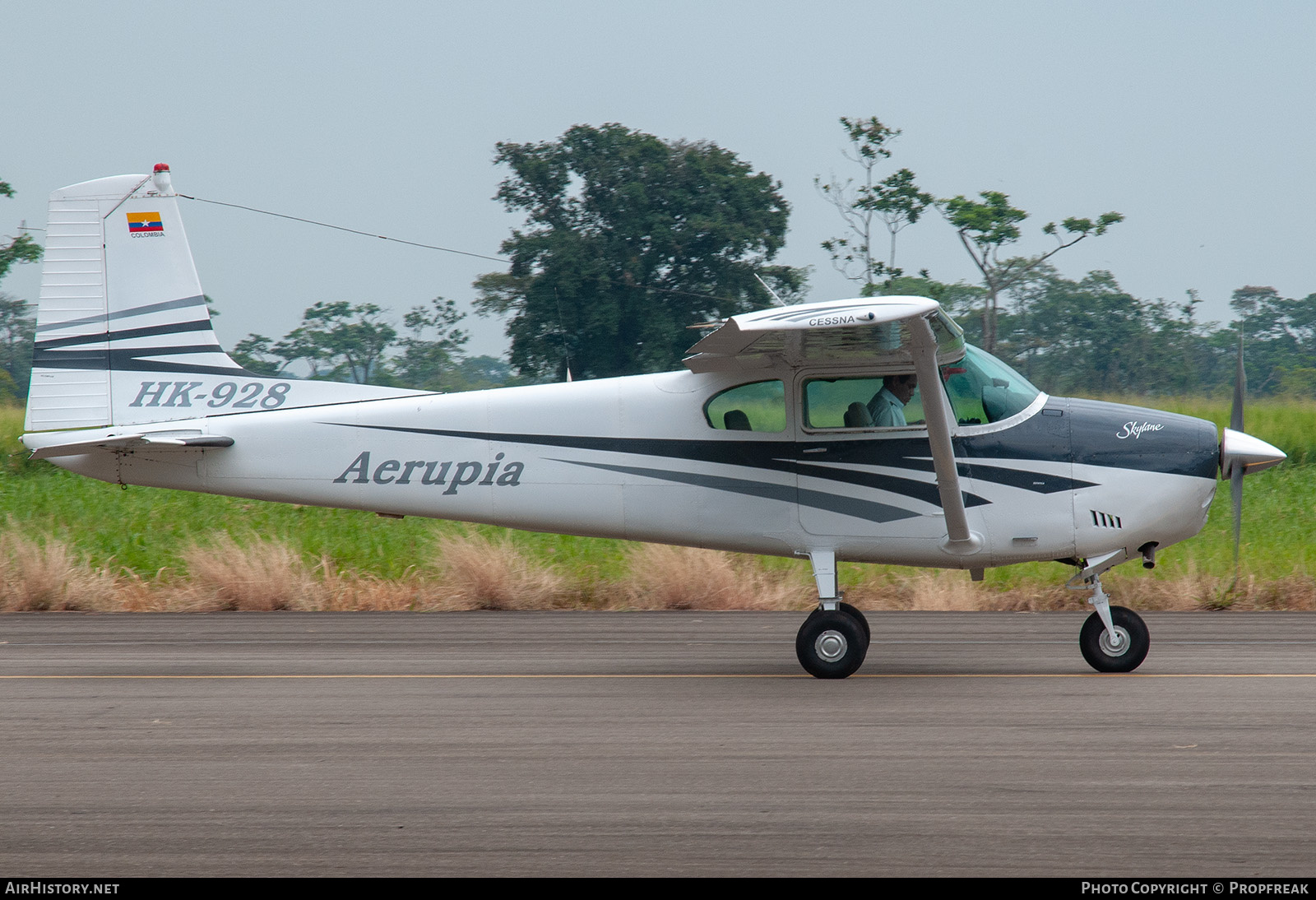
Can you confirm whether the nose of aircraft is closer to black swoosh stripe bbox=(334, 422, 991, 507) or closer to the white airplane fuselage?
the white airplane fuselage

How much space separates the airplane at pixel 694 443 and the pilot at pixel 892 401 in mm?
24

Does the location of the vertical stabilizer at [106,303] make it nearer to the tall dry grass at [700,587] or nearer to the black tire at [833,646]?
the black tire at [833,646]

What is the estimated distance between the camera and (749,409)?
8.34 meters

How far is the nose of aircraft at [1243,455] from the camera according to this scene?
7.96 m

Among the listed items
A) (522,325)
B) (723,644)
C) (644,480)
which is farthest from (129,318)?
(522,325)

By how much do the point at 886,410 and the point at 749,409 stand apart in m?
0.95

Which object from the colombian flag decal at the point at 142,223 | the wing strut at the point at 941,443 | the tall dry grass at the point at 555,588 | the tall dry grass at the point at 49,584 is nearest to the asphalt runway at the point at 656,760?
the wing strut at the point at 941,443

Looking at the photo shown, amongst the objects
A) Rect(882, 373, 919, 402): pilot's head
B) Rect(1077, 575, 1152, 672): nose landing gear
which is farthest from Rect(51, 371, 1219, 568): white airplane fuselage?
Rect(1077, 575, 1152, 672): nose landing gear

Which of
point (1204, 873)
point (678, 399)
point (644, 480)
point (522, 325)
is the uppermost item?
point (522, 325)

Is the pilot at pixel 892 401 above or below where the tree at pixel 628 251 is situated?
below

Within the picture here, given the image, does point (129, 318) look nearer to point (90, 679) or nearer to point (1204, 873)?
point (90, 679)
